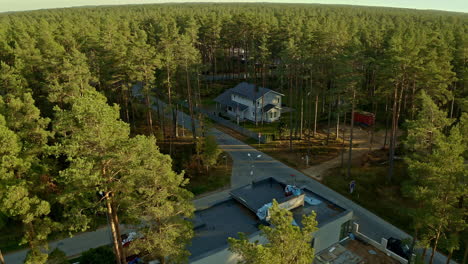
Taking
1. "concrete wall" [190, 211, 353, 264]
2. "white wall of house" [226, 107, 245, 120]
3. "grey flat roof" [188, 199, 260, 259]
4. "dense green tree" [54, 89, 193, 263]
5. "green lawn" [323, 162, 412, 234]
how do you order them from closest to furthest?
"dense green tree" [54, 89, 193, 263] → "concrete wall" [190, 211, 353, 264] → "grey flat roof" [188, 199, 260, 259] → "green lawn" [323, 162, 412, 234] → "white wall of house" [226, 107, 245, 120]

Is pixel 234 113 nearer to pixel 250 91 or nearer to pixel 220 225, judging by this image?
pixel 250 91

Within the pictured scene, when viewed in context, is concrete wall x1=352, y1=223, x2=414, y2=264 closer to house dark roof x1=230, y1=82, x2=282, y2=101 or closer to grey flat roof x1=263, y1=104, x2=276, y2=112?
grey flat roof x1=263, y1=104, x2=276, y2=112

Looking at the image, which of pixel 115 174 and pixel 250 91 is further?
pixel 250 91

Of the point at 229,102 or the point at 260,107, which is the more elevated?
the point at 229,102

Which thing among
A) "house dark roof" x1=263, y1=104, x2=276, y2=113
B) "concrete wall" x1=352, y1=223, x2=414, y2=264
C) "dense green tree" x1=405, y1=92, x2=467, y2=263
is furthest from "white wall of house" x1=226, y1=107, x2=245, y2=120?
"dense green tree" x1=405, y1=92, x2=467, y2=263

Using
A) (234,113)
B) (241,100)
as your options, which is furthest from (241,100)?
(234,113)

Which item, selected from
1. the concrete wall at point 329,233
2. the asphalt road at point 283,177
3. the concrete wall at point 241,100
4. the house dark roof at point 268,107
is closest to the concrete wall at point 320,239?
the concrete wall at point 329,233
